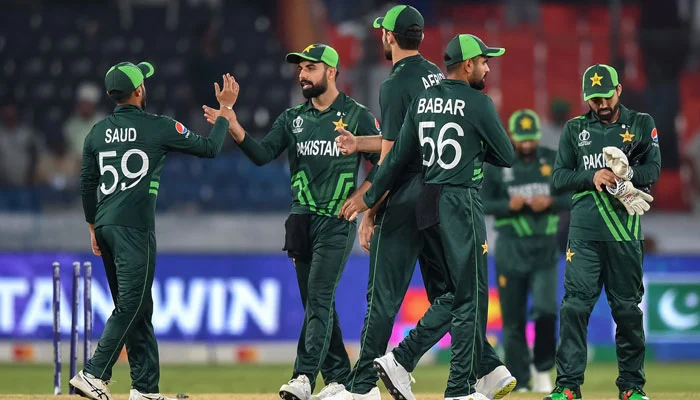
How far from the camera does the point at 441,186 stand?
7734 mm

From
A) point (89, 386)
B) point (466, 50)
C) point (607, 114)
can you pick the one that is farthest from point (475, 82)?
point (89, 386)

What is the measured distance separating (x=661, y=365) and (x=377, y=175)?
837cm

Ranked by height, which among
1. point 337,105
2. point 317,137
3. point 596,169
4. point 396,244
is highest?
point 337,105

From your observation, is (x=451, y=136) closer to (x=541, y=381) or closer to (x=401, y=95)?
(x=401, y=95)

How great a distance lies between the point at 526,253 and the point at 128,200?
14.4 ft

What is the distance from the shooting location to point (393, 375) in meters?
7.75

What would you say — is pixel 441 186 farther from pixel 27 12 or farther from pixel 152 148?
pixel 27 12

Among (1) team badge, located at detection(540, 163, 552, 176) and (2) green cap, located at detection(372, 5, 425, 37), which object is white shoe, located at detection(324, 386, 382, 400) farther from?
(1) team badge, located at detection(540, 163, 552, 176)

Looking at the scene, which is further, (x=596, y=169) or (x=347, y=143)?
(x=596, y=169)

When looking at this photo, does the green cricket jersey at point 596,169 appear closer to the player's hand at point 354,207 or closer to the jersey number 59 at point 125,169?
the player's hand at point 354,207

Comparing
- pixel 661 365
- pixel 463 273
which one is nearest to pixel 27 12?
pixel 661 365

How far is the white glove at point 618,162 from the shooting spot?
27.3 ft

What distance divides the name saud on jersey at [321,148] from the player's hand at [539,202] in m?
3.05

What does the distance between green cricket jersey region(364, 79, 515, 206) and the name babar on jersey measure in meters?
1.04
